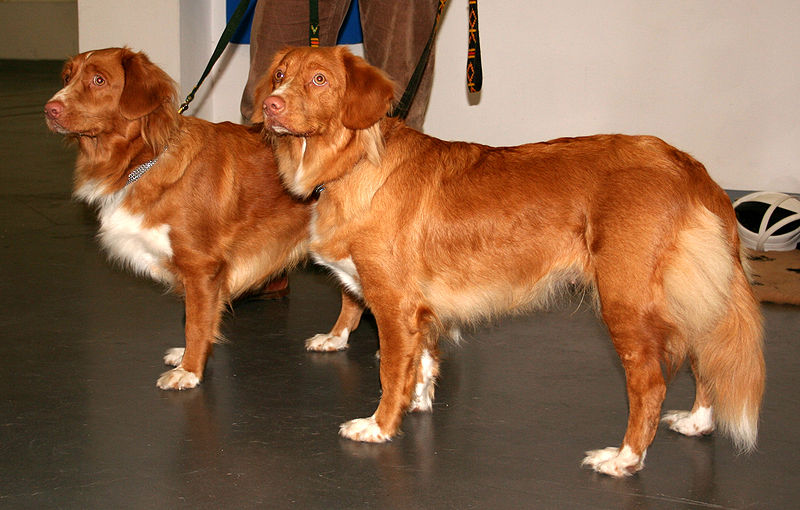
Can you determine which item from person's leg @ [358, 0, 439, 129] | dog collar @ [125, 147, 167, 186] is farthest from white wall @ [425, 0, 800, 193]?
dog collar @ [125, 147, 167, 186]

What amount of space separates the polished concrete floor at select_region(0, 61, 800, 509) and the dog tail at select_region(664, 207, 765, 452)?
0.73 ft

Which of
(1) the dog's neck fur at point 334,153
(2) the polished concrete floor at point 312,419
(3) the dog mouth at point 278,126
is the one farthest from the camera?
(1) the dog's neck fur at point 334,153

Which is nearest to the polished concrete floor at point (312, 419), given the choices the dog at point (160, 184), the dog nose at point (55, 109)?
the dog at point (160, 184)

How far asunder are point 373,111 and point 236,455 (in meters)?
1.28

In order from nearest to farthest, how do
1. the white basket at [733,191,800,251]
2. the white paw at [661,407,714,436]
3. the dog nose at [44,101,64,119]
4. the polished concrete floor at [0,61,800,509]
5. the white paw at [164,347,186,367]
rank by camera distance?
the polished concrete floor at [0,61,800,509] < the white paw at [661,407,714,436] < the dog nose at [44,101,64,119] < the white paw at [164,347,186,367] < the white basket at [733,191,800,251]

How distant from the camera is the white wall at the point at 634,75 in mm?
6746

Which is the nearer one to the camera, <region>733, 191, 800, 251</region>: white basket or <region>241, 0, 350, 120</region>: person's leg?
<region>241, 0, 350, 120</region>: person's leg

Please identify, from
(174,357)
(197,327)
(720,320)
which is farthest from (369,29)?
(720,320)

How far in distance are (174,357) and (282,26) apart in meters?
1.74

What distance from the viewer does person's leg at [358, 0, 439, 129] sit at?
4.15m

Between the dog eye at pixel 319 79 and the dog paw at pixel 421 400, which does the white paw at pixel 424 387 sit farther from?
the dog eye at pixel 319 79

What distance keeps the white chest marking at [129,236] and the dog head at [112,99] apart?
0.26 metres

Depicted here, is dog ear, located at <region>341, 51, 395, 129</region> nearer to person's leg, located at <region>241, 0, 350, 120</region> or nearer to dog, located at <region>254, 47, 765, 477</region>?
dog, located at <region>254, 47, 765, 477</region>

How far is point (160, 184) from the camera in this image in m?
3.47
